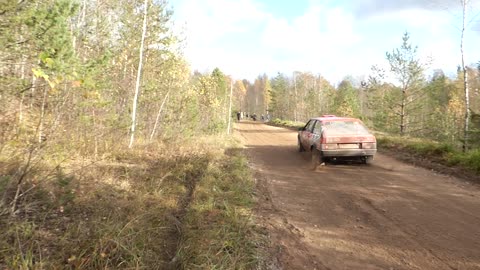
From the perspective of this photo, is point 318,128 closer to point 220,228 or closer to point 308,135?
point 308,135

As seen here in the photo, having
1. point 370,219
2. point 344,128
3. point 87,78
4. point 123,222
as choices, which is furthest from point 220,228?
point 344,128

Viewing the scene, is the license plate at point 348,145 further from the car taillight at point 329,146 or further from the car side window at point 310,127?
the car side window at point 310,127

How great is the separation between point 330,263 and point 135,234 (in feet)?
7.95

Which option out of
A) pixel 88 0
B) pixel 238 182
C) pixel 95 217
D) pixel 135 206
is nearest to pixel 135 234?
pixel 95 217

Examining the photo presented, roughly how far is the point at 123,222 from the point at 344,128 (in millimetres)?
7726

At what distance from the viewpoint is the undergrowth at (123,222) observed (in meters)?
3.57

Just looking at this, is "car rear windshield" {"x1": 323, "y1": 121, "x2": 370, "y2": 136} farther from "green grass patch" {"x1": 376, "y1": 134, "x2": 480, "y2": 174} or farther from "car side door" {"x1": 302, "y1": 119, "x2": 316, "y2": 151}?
"green grass patch" {"x1": 376, "y1": 134, "x2": 480, "y2": 174}

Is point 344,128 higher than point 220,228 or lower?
higher

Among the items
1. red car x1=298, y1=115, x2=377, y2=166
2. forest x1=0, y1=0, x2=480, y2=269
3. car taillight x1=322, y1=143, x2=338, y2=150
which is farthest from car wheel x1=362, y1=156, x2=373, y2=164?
forest x1=0, y1=0, x2=480, y2=269

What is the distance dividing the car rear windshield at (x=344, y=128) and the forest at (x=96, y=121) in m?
3.00

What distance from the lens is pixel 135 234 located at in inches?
163

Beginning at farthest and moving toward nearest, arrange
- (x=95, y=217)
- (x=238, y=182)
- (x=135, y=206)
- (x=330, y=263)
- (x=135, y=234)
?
(x=238, y=182) → (x=135, y=206) → (x=95, y=217) → (x=135, y=234) → (x=330, y=263)

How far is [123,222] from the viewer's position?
4414 millimetres

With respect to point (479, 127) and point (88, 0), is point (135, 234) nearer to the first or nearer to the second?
point (88, 0)
